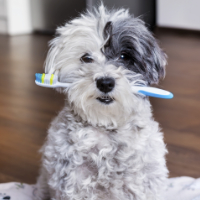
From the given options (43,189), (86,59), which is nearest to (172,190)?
(43,189)

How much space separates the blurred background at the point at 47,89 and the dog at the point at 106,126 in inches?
8.8

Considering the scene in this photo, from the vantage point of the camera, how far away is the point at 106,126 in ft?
4.13

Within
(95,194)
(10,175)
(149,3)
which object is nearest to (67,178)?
(95,194)

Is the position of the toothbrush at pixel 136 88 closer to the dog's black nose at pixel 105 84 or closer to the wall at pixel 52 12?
the dog's black nose at pixel 105 84

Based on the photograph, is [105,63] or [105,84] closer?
[105,84]

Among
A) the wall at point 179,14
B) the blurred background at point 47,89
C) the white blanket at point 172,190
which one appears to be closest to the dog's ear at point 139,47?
the blurred background at point 47,89

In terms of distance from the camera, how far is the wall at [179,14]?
18.6 ft

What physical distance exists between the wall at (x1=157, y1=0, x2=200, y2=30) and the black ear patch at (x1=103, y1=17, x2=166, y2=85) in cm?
467

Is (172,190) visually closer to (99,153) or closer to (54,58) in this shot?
(99,153)

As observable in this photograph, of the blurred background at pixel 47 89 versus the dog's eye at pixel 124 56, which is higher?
A: the dog's eye at pixel 124 56

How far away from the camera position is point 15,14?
6273 millimetres

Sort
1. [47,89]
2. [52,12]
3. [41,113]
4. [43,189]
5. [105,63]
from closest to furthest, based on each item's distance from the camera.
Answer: [105,63] → [43,189] → [41,113] → [47,89] → [52,12]

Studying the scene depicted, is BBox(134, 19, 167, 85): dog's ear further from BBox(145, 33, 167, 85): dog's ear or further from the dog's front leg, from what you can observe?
the dog's front leg

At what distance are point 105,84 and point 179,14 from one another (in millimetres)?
5096
